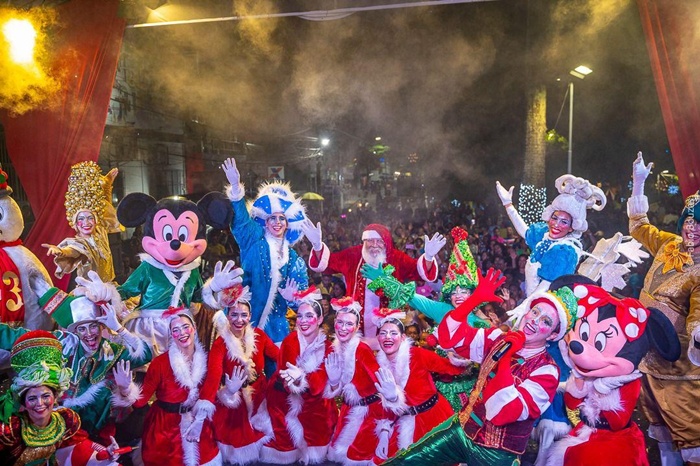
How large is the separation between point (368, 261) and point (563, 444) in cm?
202

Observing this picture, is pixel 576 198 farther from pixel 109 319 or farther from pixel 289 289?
pixel 109 319

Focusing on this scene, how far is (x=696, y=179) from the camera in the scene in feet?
14.0

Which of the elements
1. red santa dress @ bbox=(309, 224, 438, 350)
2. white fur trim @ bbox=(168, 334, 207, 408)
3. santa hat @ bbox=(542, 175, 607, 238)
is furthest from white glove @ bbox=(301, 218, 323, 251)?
santa hat @ bbox=(542, 175, 607, 238)

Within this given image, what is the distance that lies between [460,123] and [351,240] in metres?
8.83

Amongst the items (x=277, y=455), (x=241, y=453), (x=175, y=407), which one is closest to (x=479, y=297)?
(x=277, y=455)

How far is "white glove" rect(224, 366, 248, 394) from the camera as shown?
3393mm

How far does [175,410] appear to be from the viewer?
136 inches

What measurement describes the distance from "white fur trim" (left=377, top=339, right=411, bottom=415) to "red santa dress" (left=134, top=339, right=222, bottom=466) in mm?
1095

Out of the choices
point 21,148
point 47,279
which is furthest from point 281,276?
point 21,148

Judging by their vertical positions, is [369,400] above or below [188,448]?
above

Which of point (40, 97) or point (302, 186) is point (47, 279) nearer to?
point (40, 97)

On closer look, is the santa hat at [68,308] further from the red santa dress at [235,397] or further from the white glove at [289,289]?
the white glove at [289,289]

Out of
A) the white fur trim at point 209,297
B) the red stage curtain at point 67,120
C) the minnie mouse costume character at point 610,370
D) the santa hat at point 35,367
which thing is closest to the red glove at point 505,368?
the minnie mouse costume character at point 610,370

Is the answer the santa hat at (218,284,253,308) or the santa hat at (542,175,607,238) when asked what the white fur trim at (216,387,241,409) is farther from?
the santa hat at (542,175,607,238)
